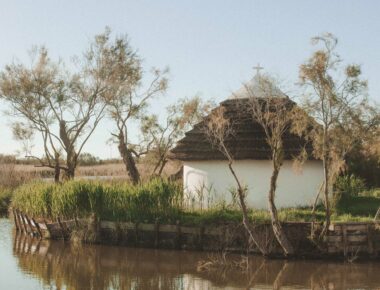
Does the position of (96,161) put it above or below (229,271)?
above

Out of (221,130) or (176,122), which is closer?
(221,130)

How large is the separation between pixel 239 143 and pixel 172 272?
25.7ft

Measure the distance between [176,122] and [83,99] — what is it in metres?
5.47

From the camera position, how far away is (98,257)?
811 inches

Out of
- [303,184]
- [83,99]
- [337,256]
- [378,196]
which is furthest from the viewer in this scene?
[83,99]

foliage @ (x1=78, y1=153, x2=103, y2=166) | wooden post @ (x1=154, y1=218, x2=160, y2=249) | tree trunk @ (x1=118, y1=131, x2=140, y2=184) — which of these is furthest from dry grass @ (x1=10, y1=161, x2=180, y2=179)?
wooden post @ (x1=154, y1=218, x2=160, y2=249)

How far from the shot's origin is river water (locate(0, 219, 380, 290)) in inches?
651

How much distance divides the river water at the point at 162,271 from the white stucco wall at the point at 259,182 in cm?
437

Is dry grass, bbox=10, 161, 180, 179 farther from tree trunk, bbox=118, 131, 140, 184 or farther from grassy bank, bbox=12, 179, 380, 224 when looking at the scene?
grassy bank, bbox=12, 179, 380, 224

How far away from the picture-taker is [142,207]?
22672 millimetres

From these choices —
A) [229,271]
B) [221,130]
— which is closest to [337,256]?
[229,271]

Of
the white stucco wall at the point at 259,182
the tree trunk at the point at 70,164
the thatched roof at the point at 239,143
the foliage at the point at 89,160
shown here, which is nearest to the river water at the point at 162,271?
the white stucco wall at the point at 259,182

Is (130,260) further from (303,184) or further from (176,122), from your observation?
(176,122)

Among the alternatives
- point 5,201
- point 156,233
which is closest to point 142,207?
point 156,233
